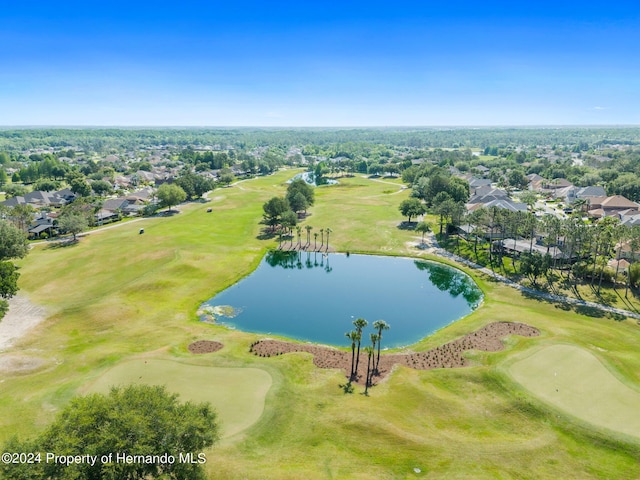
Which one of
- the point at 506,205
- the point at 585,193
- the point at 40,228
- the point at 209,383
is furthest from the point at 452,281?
the point at 40,228

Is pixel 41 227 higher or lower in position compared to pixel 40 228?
higher

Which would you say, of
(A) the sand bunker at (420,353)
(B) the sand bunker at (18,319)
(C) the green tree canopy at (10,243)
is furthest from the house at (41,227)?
(A) the sand bunker at (420,353)

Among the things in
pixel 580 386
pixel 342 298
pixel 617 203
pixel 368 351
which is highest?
pixel 617 203

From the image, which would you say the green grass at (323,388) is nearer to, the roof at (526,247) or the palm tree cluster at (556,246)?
the palm tree cluster at (556,246)

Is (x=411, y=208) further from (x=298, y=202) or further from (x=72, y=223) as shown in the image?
(x=72, y=223)

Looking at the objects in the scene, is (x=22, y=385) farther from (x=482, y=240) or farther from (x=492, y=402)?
(x=482, y=240)

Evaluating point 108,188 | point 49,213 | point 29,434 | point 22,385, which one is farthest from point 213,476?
point 108,188
